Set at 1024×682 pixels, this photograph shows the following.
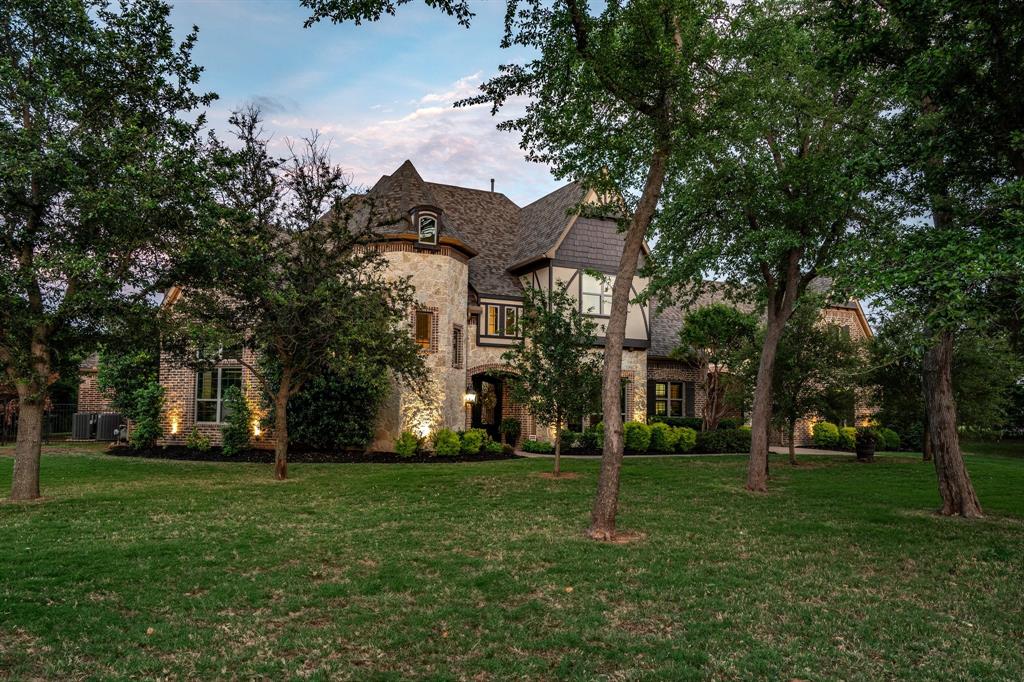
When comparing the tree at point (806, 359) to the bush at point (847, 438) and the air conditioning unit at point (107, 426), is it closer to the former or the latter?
the bush at point (847, 438)

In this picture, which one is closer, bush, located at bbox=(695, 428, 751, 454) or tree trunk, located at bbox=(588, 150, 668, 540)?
tree trunk, located at bbox=(588, 150, 668, 540)

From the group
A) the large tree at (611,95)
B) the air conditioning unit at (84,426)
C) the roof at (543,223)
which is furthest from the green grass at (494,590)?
Result: the air conditioning unit at (84,426)

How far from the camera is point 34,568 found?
23.5ft

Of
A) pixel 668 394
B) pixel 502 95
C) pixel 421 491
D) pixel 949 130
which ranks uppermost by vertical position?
pixel 502 95

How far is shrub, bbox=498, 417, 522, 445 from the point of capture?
88.3 feet

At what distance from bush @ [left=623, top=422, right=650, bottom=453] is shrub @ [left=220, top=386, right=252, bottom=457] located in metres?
14.0

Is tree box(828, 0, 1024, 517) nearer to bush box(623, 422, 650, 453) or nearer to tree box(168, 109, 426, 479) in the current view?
tree box(168, 109, 426, 479)

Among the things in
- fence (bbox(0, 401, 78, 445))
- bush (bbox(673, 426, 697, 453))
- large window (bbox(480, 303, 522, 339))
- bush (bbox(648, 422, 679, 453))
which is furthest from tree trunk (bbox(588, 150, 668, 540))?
fence (bbox(0, 401, 78, 445))

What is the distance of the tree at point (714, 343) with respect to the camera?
92.3 feet

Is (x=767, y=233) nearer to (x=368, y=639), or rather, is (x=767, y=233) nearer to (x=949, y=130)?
(x=949, y=130)

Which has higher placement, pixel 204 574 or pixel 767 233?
pixel 767 233

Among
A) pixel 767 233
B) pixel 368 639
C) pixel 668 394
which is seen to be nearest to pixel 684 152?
pixel 767 233

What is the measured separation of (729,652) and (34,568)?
7.24m

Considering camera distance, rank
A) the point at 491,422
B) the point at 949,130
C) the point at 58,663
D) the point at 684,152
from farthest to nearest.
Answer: the point at 491,422 < the point at 684,152 < the point at 949,130 < the point at 58,663
